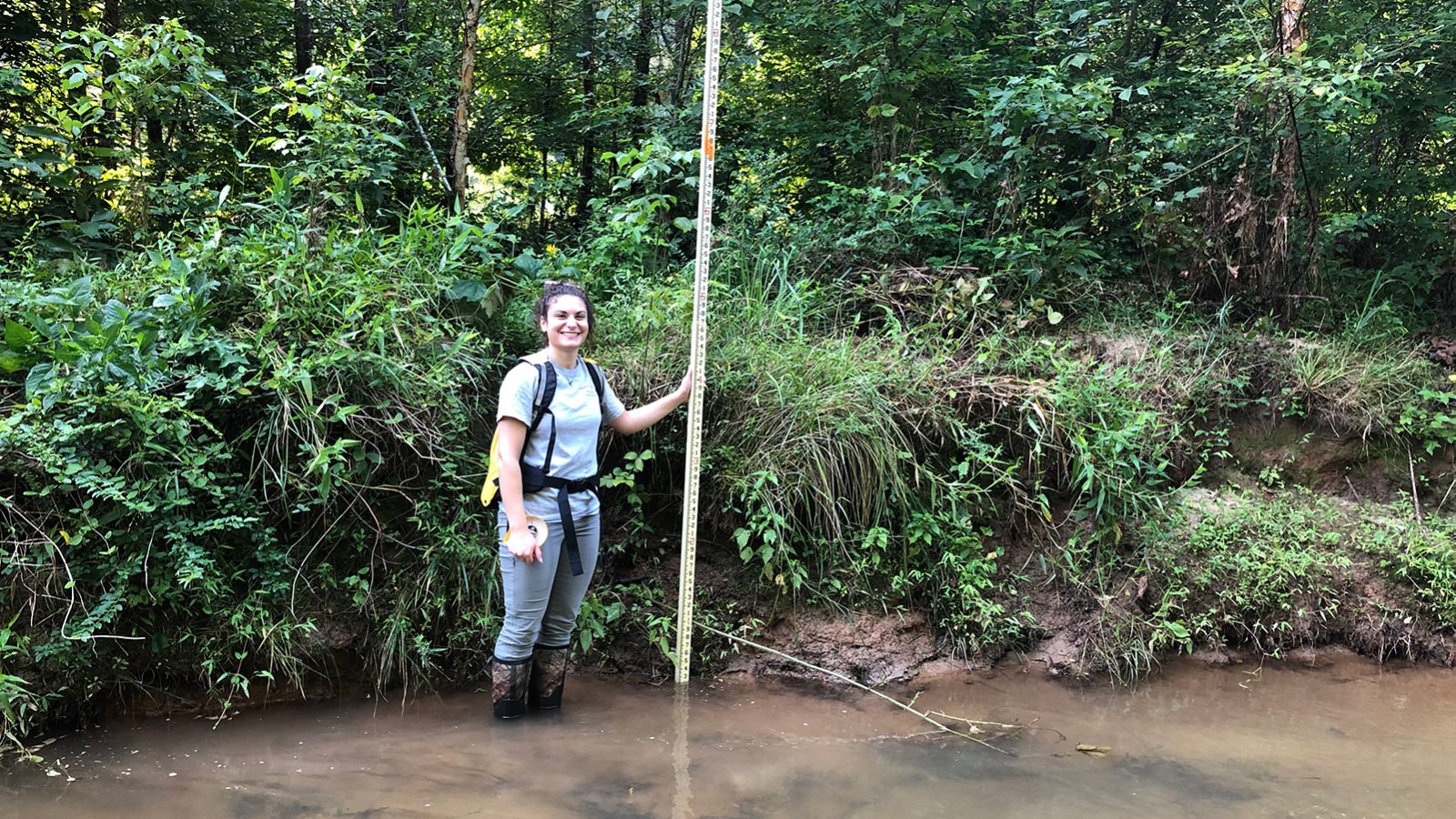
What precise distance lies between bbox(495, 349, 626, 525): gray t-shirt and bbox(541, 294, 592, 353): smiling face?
0.31 ft

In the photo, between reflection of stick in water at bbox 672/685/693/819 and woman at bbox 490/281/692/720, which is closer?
reflection of stick in water at bbox 672/685/693/819

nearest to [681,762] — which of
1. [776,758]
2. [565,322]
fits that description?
[776,758]

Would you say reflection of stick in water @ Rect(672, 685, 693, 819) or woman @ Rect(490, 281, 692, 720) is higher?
woman @ Rect(490, 281, 692, 720)

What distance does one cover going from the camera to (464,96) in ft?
19.4

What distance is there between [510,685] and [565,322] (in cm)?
152

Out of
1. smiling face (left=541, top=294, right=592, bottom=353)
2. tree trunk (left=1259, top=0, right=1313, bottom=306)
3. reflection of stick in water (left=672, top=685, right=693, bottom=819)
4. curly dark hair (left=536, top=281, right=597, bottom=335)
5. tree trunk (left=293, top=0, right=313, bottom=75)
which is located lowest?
reflection of stick in water (left=672, top=685, right=693, bottom=819)

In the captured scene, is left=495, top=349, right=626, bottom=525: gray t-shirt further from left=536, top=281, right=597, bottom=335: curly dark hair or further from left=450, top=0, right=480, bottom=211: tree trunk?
left=450, top=0, right=480, bottom=211: tree trunk

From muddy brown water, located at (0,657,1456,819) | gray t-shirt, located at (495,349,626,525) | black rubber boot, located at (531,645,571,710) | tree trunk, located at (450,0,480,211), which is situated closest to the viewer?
muddy brown water, located at (0,657,1456,819)

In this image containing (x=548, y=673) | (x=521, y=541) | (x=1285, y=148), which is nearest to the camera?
(x=521, y=541)

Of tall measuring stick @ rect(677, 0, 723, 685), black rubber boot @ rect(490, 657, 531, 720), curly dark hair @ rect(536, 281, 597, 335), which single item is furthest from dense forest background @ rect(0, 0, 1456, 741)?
curly dark hair @ rect(536, 281, 597, 335)

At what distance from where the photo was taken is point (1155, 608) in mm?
4449

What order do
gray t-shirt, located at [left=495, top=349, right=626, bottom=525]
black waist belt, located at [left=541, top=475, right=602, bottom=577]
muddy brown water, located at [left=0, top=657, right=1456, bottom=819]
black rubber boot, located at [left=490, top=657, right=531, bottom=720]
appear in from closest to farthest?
muddy brown water, located at [left=0, top=657, right=1456, bottom=819]
gray t-shirt, located at [left=495, top=349, right=626, bottom=525]
black waist belt, located at [left=541, top=475, right=602, bottom=577]
black rubber boot, located at [left=490, top=657, right=531, bottom=720]

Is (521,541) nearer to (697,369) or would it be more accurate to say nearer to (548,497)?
(548,497)

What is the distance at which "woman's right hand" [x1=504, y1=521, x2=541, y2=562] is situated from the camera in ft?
10.6
